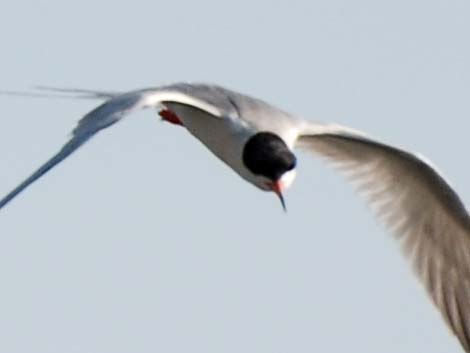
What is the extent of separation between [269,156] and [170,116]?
4.93 ft

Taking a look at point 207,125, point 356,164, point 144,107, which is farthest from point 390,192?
point 144,107

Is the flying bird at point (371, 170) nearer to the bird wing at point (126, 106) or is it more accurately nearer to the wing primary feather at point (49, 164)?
the bird wing at point (126, 106)

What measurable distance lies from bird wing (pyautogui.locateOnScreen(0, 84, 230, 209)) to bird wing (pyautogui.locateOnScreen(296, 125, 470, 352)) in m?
1.49

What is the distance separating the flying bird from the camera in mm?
16719

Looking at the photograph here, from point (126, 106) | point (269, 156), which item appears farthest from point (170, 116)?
point (126, 106)

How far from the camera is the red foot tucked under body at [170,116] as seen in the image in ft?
57.9

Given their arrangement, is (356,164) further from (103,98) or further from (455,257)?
(103,98)

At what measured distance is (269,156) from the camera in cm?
1645

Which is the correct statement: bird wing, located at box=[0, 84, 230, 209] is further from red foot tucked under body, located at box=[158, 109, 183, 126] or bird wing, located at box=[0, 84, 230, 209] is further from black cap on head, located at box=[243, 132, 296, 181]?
red foot tucked under body, located at box=[158, 109, 183, 126]

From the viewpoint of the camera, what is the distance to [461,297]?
59.7 ft

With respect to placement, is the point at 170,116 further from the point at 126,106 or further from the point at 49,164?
the point at 49,164

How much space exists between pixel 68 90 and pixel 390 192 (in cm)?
289

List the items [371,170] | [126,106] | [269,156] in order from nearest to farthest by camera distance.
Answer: [126,106] < [269,156] < [371,170]

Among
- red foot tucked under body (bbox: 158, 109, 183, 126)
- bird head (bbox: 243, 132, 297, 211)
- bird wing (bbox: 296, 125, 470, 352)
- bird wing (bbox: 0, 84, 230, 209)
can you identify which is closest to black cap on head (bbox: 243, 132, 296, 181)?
bird head (bbox: 243, 132, 297, 211)
